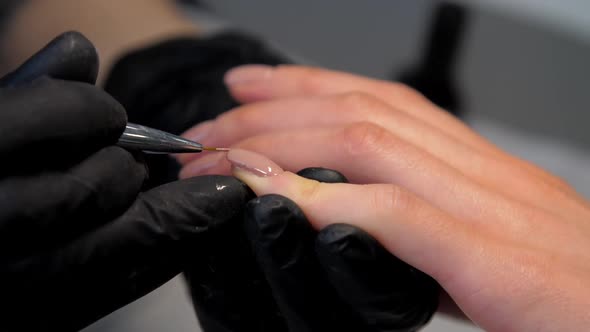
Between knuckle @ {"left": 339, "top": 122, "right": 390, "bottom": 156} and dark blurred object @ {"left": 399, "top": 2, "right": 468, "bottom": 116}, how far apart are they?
3.42 feet

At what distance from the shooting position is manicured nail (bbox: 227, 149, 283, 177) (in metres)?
0.61

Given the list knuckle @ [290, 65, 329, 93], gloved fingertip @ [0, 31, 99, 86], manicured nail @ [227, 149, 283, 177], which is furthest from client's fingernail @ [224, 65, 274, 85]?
gloved fingertip @ [0, 31, 99, 86]

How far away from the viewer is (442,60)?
65.2 inches

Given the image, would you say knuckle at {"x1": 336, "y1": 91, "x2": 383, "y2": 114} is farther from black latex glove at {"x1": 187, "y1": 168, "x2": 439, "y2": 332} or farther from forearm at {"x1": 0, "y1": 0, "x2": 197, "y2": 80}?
forearm at {"x1": 0, "y1": 0, "x2": 197, "y2": 80}

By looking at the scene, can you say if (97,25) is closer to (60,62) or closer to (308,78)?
(308,78)

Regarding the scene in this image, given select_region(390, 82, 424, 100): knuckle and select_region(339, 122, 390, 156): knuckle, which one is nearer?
select_region(339, 122, 390, 156): knuckle

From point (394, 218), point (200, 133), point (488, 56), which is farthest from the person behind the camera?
point (488, 56)

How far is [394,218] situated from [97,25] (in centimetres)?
111

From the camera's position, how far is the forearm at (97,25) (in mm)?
1300

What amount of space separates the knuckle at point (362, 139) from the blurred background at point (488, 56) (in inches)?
41.2

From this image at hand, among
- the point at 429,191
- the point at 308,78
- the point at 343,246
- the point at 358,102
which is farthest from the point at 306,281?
the point at 308,78

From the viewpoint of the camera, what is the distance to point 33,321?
0.47 m

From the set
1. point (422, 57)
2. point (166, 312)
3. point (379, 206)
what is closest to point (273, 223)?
point (379, 206)

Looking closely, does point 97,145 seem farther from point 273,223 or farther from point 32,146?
point 273,223
